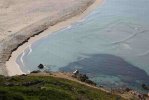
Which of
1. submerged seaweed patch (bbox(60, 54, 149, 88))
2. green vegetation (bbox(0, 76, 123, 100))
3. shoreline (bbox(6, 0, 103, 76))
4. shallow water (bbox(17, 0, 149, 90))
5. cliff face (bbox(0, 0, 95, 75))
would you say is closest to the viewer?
green vegetation (bbox(0, 76, 123, 100))

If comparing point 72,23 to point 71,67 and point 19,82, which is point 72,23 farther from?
point 19,82

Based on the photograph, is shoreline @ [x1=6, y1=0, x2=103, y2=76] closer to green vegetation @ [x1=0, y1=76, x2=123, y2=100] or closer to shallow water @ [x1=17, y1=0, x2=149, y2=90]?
shallow water @ [x1=17, y1=0, x2=149, y2=90]

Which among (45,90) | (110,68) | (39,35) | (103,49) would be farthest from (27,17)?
(45,90)

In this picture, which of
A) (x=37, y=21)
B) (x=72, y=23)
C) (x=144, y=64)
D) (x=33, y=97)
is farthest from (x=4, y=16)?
(x=33, y=97)

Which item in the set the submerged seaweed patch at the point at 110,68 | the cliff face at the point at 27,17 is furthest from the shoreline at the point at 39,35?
the submerged seaweed patch at the point at 110,68

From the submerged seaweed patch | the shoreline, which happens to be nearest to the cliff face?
the shoreline

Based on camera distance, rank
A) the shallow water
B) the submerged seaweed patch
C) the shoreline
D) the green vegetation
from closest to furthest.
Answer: the green vegetation < the submerged seaweed patch < the shallow water < the shoreline
